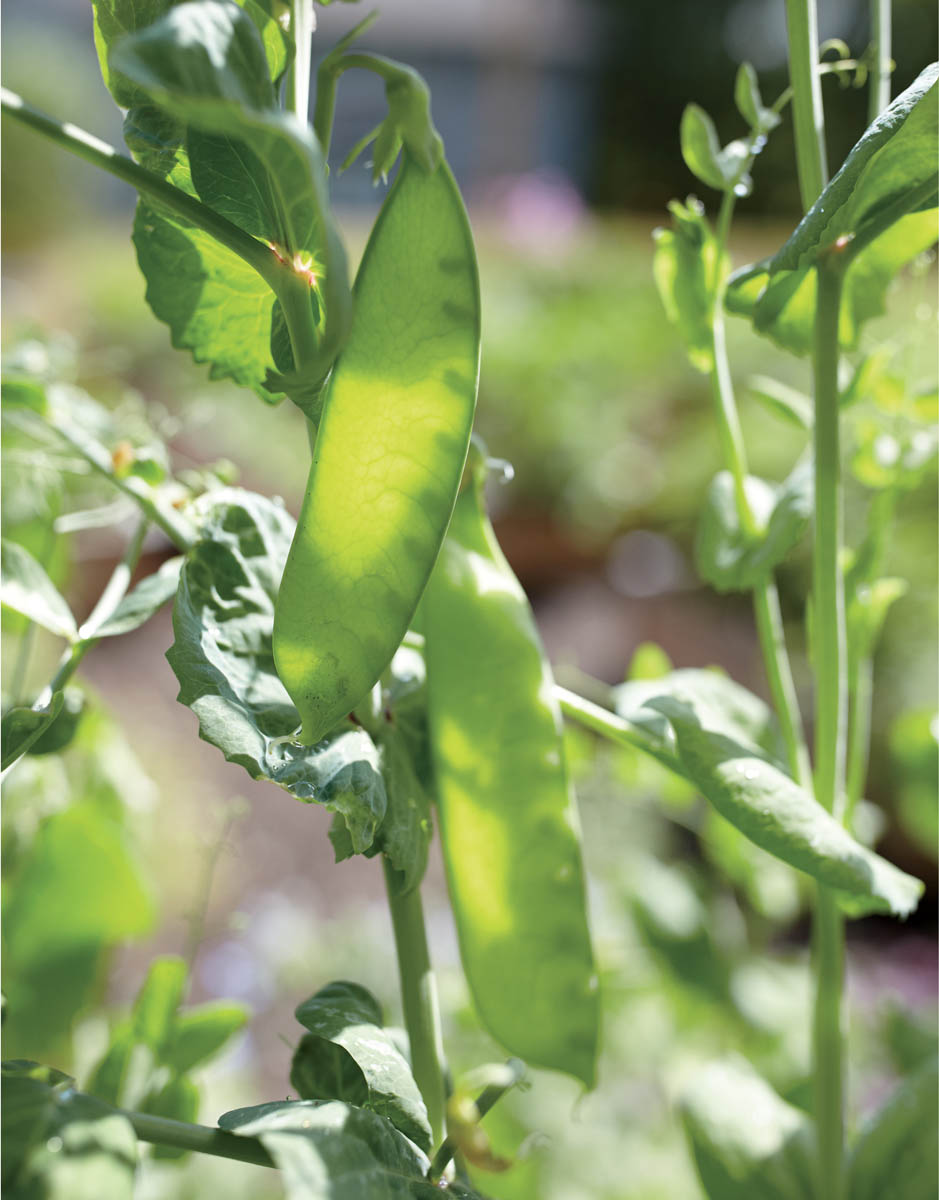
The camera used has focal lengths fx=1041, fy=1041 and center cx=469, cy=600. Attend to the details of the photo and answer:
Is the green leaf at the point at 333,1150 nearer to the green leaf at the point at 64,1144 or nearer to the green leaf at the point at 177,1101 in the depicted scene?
the green leaf at the point at 64,1144

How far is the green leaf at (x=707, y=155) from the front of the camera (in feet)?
0.96

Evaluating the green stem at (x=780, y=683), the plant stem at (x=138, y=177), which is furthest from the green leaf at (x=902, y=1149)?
the plant stem at (x=138, y=177)

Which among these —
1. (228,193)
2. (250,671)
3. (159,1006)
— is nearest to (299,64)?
(228,193)

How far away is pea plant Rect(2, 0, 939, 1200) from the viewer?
0.19 metres

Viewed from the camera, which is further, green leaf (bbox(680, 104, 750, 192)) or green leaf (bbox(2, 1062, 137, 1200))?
green leaf (bbox(680, 104, 750, 192))

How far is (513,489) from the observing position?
89.0 inches

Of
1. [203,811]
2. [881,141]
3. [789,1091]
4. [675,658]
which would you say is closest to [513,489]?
[675,658]

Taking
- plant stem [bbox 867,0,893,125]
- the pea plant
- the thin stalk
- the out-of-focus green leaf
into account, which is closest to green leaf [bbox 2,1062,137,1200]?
the pea plant

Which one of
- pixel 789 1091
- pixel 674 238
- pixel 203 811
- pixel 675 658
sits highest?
pixel 674 238

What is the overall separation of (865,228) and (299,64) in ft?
0.45

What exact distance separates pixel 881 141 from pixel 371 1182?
224 millimetres

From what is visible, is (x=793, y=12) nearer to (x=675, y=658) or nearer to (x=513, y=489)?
(x=675, y=658)

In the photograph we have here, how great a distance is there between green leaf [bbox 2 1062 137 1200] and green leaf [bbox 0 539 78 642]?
127mm

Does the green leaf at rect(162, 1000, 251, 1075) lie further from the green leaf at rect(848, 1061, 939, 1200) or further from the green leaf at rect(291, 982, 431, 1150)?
the green leaf at rect(848, 1061, 939, 1200)
